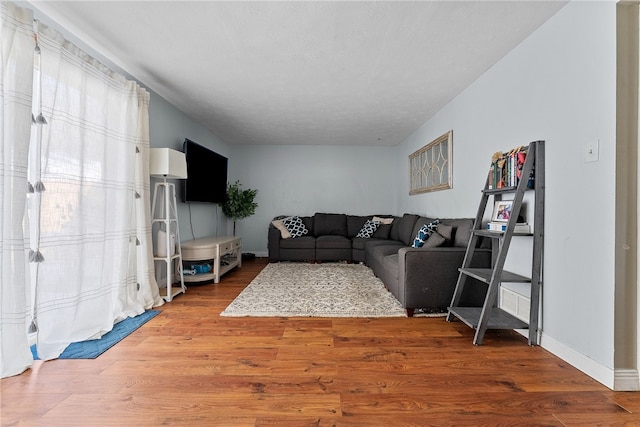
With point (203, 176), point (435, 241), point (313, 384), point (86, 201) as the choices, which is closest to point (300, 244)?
point (203, 176)

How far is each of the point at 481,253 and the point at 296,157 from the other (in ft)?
14.5

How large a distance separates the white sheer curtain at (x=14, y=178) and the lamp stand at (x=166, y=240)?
1408mm

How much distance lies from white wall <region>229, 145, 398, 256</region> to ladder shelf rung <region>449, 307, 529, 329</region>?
393 centimetres

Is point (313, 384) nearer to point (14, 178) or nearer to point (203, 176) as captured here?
point (14, 178)

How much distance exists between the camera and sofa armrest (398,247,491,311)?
278 centimetres

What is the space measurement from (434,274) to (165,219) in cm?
280

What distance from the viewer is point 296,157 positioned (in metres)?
6.44

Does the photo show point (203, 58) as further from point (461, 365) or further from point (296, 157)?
point (296, 157)

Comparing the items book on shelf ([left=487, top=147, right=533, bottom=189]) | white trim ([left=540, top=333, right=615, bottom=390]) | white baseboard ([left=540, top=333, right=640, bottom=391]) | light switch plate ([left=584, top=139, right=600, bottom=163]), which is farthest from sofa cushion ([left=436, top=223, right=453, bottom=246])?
light switch plate ([left=584, top=139, right=600, bottom=163])

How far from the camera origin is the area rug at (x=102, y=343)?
6.57 feet

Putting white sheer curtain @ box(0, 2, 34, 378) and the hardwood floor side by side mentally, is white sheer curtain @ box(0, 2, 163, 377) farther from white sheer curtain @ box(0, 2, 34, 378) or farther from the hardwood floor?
the hardwood floor

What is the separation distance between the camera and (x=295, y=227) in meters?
5.74

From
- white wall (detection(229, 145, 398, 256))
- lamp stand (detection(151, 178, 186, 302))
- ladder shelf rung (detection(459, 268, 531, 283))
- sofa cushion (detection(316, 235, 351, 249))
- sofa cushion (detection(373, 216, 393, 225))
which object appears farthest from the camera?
white wall (detection(229, 145, 398, 256))

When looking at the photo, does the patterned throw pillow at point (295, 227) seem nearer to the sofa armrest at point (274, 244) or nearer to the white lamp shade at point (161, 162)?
the sofa armrest at point (274, 244)
